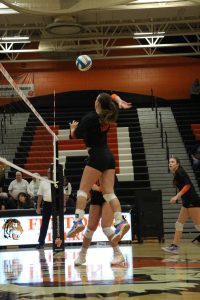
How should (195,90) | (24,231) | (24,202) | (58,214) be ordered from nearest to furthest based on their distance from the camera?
(58,214) < (24,231) < (24,202) < (195,90)

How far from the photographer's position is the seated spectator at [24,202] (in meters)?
13.0

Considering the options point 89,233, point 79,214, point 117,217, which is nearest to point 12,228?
point 89,233

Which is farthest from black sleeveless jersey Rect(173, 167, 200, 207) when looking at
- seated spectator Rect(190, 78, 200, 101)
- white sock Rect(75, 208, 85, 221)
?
seated spectator Rect(190, 78, 200, 101)

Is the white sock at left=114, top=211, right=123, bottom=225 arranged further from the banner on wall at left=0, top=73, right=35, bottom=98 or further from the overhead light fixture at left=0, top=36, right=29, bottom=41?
the banner on wall at left=0, top=73, right=35, bottom=98

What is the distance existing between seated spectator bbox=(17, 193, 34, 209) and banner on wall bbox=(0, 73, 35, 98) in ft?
32.2

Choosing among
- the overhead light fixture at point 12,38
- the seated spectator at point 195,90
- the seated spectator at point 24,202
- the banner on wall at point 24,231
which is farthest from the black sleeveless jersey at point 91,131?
the seated spectator at point 195,90

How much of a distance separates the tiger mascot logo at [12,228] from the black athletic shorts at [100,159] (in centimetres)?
662

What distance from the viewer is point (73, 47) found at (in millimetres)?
20797

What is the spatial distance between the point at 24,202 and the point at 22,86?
1141 centimetres

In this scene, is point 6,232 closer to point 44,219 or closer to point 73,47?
point 44,219

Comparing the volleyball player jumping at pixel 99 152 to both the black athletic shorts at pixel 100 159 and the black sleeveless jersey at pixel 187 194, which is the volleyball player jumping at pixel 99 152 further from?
the black sleeveless jersey at pixel 187 194

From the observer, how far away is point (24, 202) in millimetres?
13102

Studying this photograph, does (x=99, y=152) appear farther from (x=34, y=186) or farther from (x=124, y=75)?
(x=124, y=75)

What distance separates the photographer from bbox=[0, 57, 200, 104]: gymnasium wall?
23.7m
